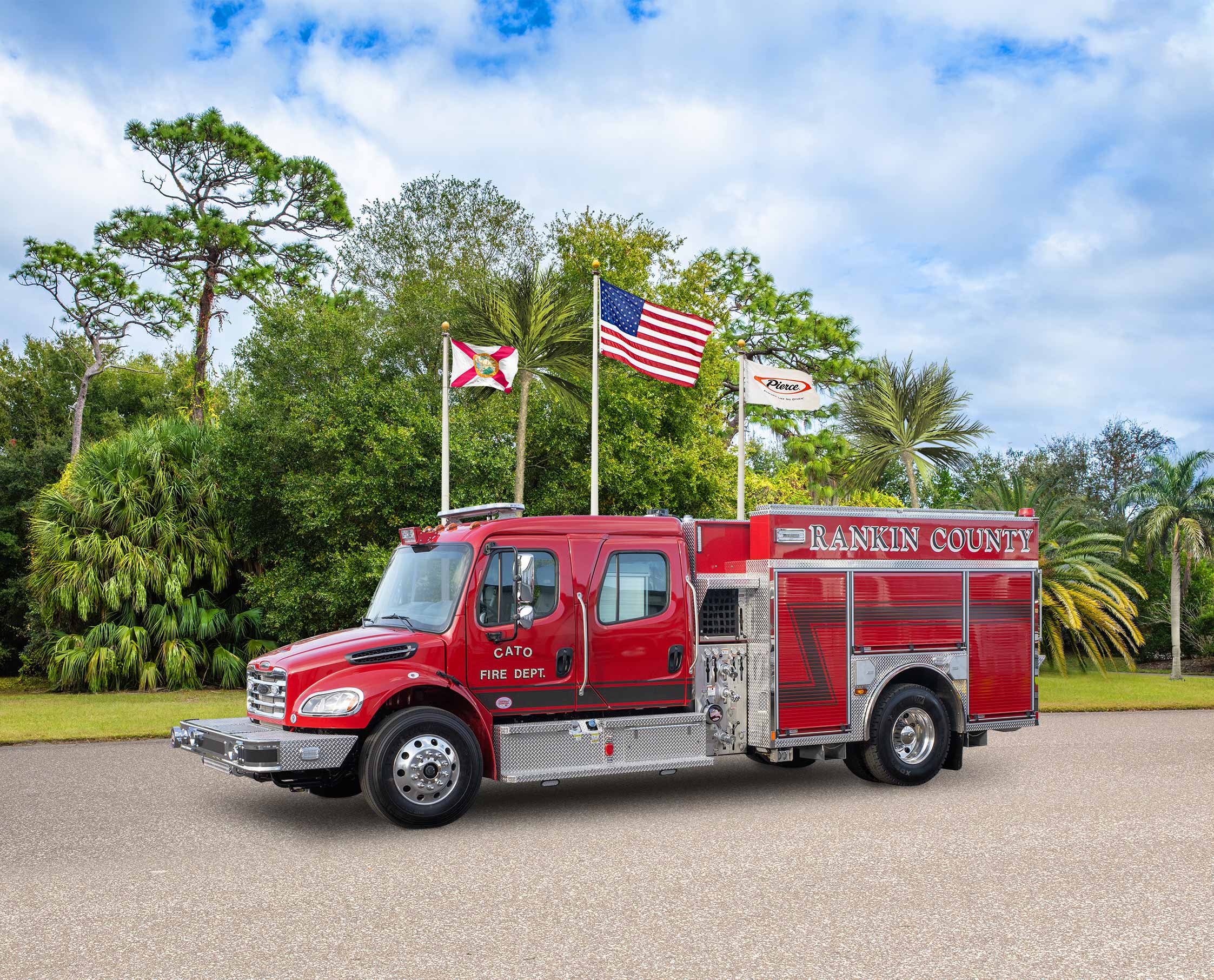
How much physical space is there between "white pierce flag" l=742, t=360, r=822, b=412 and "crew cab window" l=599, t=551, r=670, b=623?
5813 mm

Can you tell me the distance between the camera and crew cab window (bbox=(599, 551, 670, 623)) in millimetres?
9781

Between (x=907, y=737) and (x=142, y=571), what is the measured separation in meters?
15.9

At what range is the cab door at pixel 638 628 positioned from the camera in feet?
31.7

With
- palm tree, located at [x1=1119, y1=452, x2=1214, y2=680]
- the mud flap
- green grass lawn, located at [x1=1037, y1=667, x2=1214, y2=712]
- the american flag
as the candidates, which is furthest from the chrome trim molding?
palm tree, located at [x1=1119, y1=452, x2=1214, y2=680]

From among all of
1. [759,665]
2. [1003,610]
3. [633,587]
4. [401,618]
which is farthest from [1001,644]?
[401,618]

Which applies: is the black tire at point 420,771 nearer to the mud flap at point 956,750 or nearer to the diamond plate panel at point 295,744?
the diamond plate panel at point 295,744

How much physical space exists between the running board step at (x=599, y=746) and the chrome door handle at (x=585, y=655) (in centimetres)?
28

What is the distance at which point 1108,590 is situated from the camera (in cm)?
2614

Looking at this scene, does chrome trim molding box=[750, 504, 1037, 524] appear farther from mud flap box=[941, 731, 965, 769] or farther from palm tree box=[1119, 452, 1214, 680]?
palm tree box=[1119, 452, 1214, 680]

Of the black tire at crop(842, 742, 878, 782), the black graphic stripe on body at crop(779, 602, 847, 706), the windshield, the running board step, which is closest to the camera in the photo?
the running board step

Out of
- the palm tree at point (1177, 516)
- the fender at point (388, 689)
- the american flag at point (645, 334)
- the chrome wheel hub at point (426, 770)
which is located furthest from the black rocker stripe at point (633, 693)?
the palm tree at point (1177, 516)

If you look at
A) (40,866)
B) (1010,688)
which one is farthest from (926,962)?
(1010,688)

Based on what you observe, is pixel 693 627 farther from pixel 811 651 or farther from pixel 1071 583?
pixel 1071 583

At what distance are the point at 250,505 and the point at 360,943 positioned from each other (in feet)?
57.8
